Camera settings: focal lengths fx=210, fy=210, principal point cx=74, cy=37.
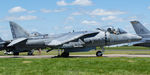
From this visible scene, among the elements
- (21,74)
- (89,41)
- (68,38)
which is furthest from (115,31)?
(21,74)

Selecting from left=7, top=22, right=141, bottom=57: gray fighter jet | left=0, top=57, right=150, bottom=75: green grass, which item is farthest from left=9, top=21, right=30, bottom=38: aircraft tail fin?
left=0, top=57, right=150, bottom=75: green grass

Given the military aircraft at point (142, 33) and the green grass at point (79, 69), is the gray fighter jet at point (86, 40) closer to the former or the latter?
the green grass at point (79, 69)

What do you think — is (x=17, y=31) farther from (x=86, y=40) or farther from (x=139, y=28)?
(x=139, y=28)

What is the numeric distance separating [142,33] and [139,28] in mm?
1069

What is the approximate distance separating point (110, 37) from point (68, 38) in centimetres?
500

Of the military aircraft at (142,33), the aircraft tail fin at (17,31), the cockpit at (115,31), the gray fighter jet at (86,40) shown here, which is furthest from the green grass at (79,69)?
the military aircraft at (142,33)

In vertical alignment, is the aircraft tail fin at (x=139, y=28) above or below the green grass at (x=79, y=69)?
above

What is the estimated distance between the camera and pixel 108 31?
82.8ft

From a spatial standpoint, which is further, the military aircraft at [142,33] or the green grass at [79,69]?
the military aircraft at [142,33]

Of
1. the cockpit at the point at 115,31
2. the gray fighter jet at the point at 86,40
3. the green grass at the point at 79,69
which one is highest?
the cockpit at the point at 115,31

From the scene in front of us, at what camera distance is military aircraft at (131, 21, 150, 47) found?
116 ft

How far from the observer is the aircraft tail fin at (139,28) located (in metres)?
37.1

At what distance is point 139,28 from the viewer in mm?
37500

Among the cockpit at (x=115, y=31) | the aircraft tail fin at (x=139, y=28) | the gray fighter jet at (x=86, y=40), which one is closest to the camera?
the gray fighter jet at (x=86, y=40)
